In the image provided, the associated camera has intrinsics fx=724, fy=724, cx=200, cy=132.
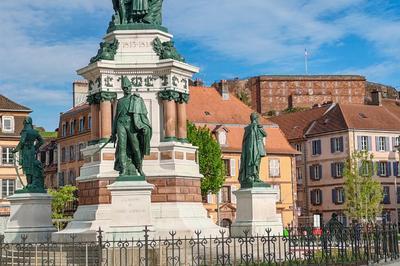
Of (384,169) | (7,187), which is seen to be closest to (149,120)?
(7,187)

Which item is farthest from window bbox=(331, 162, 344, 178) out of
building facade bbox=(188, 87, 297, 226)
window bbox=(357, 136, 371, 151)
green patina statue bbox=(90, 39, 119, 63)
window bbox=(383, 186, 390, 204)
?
green patina statue bbox=(90, 39, 119, 63)

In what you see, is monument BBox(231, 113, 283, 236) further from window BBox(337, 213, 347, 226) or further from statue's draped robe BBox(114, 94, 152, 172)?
window BBox(337, 213, 347, 226)

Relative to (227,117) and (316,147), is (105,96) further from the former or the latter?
(316,147)

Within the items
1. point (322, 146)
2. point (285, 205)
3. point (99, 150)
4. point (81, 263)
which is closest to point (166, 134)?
point (99, 150)

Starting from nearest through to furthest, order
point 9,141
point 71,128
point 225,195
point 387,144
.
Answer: point 9,141, point 225,195, point 71,128, point 387,144

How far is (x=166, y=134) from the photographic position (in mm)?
22016

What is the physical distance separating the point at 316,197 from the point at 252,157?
158ft

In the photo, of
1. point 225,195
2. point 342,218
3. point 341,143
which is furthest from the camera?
point 341,143

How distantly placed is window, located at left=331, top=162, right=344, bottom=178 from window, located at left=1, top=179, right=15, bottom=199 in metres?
29.1

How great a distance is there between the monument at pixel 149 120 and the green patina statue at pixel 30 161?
7.49ft

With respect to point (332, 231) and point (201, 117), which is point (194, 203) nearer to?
point (332, 231)

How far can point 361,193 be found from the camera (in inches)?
2290

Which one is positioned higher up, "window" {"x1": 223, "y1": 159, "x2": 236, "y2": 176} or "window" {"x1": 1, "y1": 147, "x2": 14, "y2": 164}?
A: "window" {"x1": 1, "y1": 147, "x2": 14, "y2": 164}

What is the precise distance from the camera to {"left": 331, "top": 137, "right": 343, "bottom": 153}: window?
2649 inches
